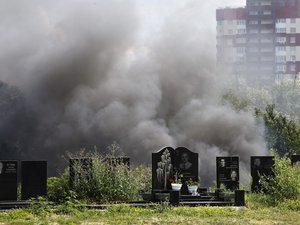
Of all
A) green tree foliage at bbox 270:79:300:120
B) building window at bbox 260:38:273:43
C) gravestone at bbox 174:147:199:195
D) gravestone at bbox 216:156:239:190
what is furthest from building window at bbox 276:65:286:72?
gravestone at bbox 174:147:199:195

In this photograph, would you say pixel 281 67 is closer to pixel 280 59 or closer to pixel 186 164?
pixel 280 59

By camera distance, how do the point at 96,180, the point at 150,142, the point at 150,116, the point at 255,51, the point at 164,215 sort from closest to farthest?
the point at 164,215 → the point at 96,180 → the point at 150,142 → the point at 150,116 → the point at 255,51

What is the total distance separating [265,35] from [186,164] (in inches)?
2485

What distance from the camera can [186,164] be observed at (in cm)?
1981

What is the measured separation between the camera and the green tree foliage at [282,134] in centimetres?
3434

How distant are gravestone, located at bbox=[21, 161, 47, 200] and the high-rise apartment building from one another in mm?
57855

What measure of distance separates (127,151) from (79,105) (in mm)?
3270

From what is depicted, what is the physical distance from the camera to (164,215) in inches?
571

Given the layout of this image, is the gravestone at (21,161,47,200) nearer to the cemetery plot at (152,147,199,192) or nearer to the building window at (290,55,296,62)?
the cemetery plot at (152,147,199,192)

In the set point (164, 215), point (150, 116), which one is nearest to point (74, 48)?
point (150, 116)

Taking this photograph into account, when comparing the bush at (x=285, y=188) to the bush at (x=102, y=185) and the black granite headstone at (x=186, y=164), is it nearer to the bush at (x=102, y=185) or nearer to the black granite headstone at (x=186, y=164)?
the black granite headstone at (x=186, y=164)

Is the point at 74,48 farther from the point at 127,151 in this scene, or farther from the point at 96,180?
the point at 96,180

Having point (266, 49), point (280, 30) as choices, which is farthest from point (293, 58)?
point (280, 30)

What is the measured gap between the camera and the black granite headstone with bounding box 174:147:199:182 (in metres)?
19.7
